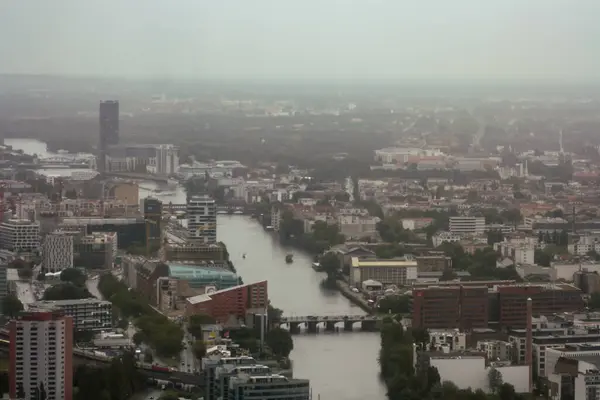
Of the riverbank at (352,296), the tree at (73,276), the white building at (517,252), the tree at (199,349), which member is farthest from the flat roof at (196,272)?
the white building at (517,252)

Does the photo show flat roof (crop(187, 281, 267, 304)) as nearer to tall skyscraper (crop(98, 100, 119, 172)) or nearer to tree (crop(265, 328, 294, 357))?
tree (crop(265, 328, 294, 357))

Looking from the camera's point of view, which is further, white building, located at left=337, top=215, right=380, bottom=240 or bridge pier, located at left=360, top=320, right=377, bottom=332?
white building, located at left=337, top=215, right=380, bottom=240

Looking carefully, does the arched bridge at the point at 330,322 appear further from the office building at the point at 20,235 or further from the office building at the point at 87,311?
the office building at the point at 20,235

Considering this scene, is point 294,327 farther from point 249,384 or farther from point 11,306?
point 249,384

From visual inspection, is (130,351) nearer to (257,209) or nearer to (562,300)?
(562,300)

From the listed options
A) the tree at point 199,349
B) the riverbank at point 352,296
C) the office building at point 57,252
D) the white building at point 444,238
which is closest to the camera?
the tree at point 199,349

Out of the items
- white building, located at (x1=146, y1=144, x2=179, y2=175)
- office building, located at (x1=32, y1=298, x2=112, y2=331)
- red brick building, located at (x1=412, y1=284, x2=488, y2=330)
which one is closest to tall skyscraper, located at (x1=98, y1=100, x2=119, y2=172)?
white building, located at (x1=146, y1=144, x2=179, y2=175)

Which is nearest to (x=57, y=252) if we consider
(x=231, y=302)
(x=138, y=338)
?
(x=231, y=302)
